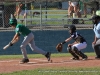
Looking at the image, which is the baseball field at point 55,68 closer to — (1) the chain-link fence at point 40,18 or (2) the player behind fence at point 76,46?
(2) the player behind fence at point 76,46

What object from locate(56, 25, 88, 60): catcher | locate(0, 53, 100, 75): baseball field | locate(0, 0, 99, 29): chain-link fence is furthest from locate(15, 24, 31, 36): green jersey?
locate(0, 0, 99, 29): chain-link fence

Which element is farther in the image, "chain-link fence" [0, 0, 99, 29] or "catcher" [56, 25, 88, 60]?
"chain-link fence" [0, 0, 99, 29]

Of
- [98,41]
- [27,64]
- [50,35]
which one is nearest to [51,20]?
[50,35]

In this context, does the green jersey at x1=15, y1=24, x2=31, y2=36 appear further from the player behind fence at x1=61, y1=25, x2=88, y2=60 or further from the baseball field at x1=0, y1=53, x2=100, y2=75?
the player behind fence at x1=61, y1=25, x2=88, y2=60

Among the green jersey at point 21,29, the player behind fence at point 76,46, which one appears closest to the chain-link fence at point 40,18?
the player behind fence at point 76,46

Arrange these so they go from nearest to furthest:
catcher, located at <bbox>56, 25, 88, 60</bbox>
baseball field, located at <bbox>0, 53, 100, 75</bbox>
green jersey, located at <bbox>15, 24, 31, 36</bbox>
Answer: baseball field, located at <bbox>0, 53, 100, 75</bbox>, green jersey, located at <bbox>15, 24, 31, 36</bbox>, catcher, located at <bbox>56, 25, 88, 60</bbox>

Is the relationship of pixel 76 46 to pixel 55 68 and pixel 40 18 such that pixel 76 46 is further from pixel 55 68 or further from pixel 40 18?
pixel 40 18

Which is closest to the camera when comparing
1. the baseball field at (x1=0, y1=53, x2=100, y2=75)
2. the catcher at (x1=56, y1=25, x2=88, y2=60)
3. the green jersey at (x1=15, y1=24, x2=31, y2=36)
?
the baseball field at (x1=0, y1=53, x2=100, y2=75)

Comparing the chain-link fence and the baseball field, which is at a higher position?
the chain-link fence

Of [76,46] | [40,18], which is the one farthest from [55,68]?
[40,18]

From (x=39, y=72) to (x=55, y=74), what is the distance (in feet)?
2.12

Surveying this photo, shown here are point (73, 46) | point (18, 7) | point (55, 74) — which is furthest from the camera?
point (18, 7)

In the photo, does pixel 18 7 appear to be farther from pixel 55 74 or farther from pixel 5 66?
pixel 55 74

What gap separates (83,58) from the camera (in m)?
14.5
